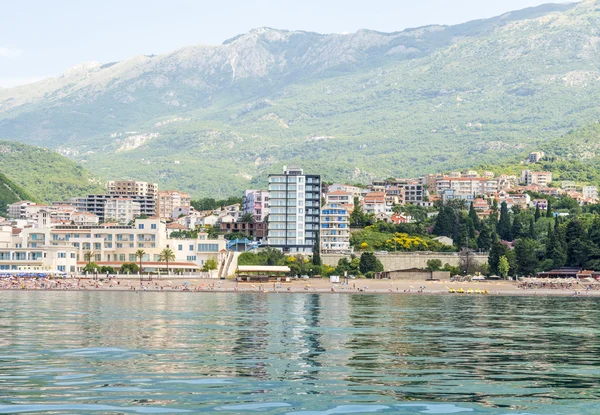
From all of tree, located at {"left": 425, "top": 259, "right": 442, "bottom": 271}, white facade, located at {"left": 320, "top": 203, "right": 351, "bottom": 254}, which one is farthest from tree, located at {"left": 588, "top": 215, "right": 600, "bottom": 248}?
white facade, located at {"left": 320, "top": 203, "right": 351, "bottom": 254}

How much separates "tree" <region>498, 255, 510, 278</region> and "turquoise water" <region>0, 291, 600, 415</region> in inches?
2288

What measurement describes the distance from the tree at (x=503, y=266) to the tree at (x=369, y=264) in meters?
16.8

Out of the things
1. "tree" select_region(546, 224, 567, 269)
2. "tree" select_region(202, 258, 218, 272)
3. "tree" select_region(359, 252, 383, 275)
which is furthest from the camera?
"tree" select_region(202, 258, 218, 272)

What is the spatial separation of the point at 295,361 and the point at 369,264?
101 m

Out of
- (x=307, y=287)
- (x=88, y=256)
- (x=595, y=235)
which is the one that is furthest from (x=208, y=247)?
(x=595, y=235)

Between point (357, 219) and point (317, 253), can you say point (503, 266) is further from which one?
point (357, 219)

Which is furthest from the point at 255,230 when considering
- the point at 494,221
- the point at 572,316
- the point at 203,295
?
the point at 572,316

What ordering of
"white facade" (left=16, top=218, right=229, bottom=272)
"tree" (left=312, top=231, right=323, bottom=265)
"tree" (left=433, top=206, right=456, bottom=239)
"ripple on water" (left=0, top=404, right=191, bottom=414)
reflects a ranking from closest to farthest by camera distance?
"ripple on water" (left=0, top=404, right=191, bottom=414) → "tree" (left=312, top=231, right=323, bottom=265) → "white facade" (left=16, top=218, right=229, bottom=272) → "tree" (left=433, top=206, right=456, bottom=239)

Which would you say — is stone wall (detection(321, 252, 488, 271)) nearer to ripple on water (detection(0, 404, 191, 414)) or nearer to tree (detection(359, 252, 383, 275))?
tree (detection(359, 252, 383, 275))

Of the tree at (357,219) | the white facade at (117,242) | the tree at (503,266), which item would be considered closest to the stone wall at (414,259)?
the tree at (503,266)

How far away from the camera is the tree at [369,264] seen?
14650cm

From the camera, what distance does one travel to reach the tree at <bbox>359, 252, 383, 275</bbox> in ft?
481

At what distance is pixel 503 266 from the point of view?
140375 mm

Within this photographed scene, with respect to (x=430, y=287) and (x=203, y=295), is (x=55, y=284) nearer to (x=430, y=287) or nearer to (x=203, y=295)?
(x=203, y=295)
